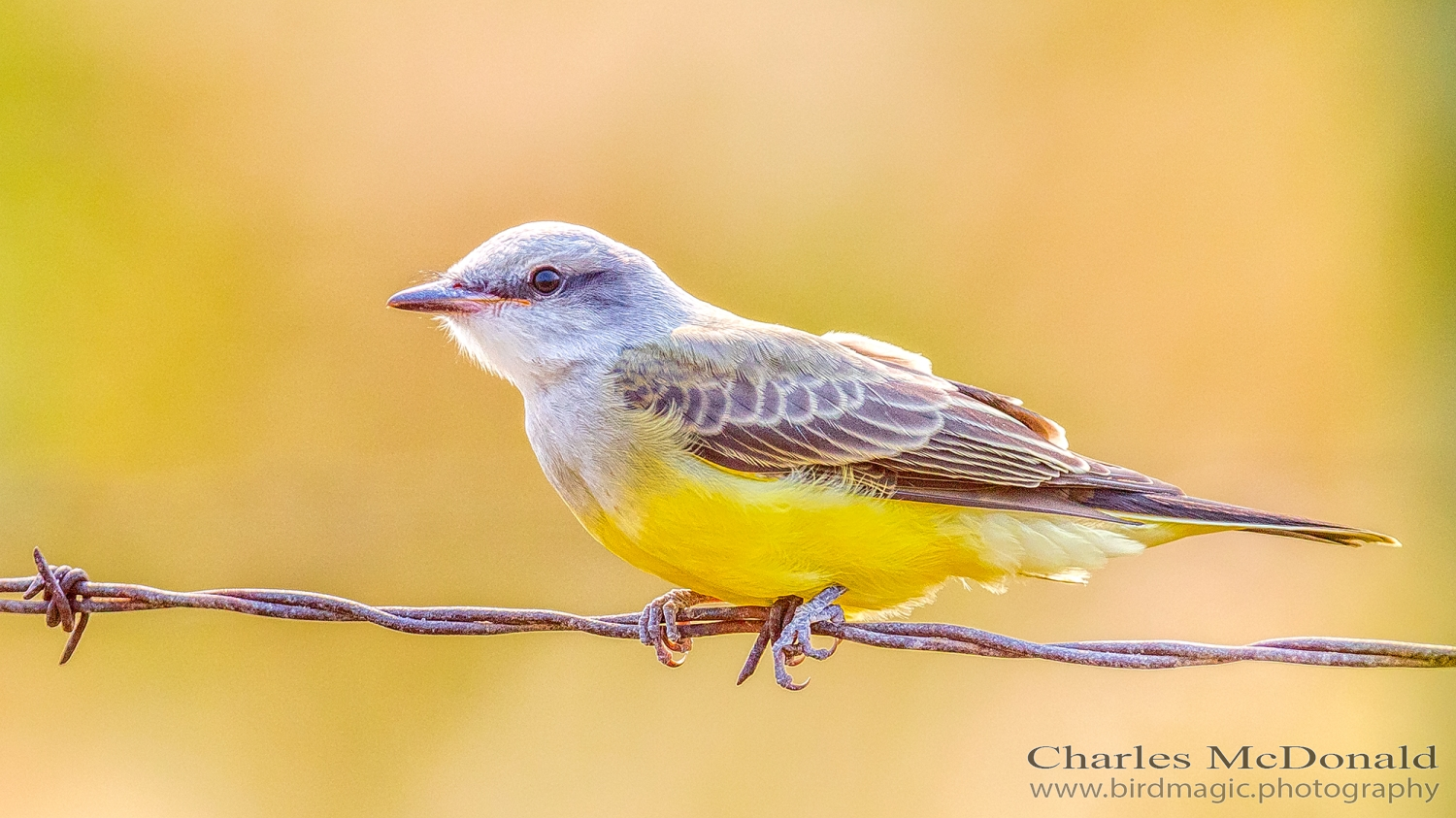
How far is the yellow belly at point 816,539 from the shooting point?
159 inches

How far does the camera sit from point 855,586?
167 inches

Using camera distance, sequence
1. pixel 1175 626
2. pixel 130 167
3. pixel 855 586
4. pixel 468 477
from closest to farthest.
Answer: pixel 855 586 < pixel 1175 626 < pixel 468 477 < pixel 130 167

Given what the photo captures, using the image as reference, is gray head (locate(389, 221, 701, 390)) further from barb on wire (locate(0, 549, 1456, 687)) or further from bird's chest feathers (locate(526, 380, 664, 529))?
barb on wire (locate(0, 549, 1456, 687))

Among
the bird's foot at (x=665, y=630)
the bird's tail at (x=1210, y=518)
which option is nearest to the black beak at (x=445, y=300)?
the bird's foot at (x=665, y=630)

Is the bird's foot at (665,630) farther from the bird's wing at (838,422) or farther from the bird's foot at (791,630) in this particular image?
the bird's wing at (838,422)

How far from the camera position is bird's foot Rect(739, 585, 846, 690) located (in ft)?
13.5

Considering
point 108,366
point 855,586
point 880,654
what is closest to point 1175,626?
point 880,654

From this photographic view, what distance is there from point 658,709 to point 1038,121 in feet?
17.2

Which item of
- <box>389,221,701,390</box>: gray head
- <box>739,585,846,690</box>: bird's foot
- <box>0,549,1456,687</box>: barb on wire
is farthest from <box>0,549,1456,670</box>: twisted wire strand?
<box>389,221,701,390</box>: gray head

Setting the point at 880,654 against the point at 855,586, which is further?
the point at 880,654

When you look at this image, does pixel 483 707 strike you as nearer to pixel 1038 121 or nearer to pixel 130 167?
pixel 130 167

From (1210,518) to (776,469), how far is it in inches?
53.4

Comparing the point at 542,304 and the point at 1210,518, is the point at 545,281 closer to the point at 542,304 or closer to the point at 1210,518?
the point at 542,304

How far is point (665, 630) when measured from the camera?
4395mm
